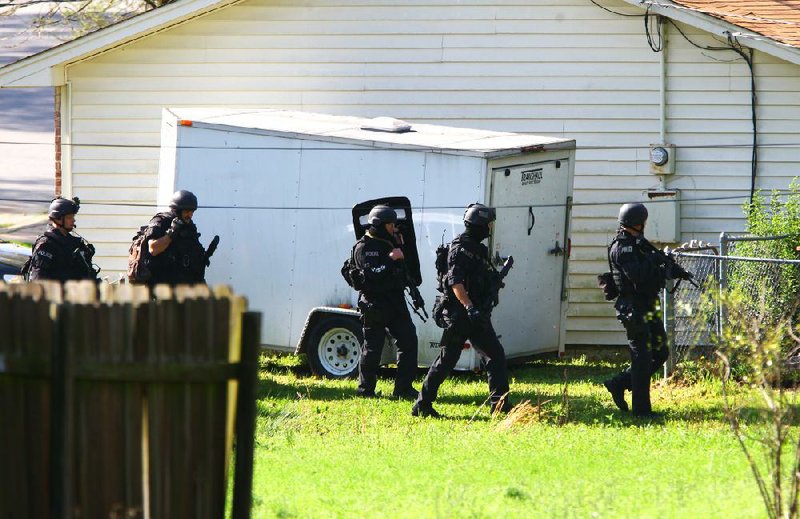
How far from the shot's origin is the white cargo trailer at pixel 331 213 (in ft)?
40.6

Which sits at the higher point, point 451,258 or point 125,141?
point 125,141

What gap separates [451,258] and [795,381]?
11.0 ft

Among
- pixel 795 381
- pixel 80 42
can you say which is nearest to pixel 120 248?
pixel 80 42

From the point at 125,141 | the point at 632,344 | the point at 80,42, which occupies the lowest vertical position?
the point at 632,344

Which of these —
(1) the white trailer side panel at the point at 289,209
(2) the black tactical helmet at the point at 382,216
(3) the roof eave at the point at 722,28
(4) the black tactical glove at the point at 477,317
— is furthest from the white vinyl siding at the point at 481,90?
(4) the black tactical glove at the point at 477,317

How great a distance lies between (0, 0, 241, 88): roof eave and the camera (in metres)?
14.1

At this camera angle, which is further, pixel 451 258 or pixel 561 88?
pixel 561 88

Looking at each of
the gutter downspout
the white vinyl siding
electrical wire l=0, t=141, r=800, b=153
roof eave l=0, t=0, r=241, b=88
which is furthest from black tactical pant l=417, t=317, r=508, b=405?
roof eave l=0, t=0, r=241, b=88

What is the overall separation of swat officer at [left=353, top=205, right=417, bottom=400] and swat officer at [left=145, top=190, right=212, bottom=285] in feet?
5.16

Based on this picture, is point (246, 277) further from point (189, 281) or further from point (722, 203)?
point (722, 203)

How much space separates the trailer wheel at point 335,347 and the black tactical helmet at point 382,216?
1.72 m

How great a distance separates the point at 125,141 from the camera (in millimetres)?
14859

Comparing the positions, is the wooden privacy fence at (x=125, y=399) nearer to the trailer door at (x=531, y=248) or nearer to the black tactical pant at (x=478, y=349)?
the black tactical pant at (x=478, y=349)

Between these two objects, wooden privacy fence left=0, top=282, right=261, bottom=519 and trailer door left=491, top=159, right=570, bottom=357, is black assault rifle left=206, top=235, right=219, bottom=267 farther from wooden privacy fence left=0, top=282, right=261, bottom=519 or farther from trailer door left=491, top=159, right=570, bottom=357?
wooden privacy fence left=0, top=282, right=261, bottom=519
